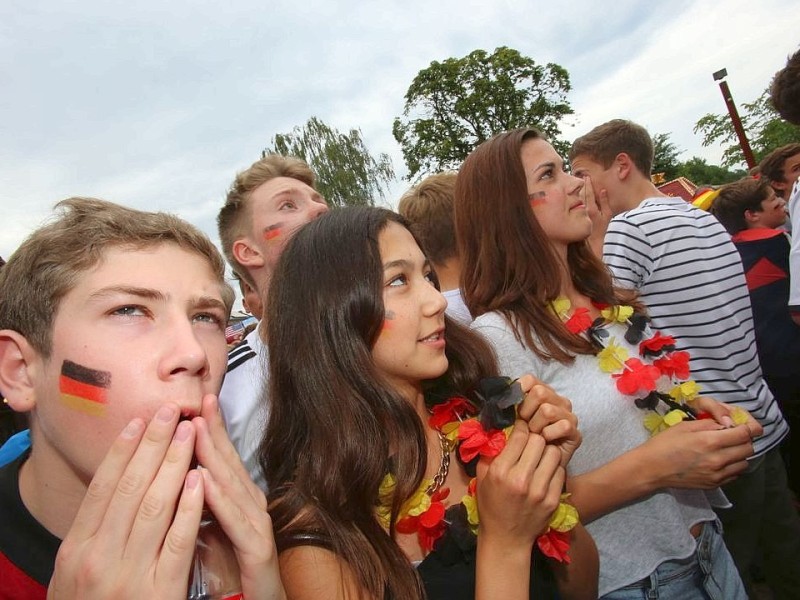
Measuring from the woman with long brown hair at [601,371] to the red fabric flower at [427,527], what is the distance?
1.75 ft

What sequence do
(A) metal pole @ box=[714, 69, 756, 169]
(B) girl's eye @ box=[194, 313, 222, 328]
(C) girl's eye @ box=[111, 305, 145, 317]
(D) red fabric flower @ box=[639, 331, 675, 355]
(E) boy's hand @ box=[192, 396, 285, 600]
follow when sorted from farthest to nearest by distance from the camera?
(A) metal pole @ box=[714, 69, 756, 169] → (D) red fabric flower @ box=[639, 331, 675, 355] → (B) girl's eye @ box=[194, 313, 222, 328] → (C) girl's eye @ box=[111, 305, 145, 317] → (E) boy's hand @ box=[192, 396, 285, 600]

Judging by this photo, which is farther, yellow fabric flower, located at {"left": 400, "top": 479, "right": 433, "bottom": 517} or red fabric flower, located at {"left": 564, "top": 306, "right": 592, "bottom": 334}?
red fabric flower, located at {"left": 564, "top": 306, "right": 592, "bottom": 334}

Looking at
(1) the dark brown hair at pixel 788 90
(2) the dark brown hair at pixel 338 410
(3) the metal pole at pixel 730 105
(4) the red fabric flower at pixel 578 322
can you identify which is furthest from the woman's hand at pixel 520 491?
(3) the metal pole at pixel 730 105

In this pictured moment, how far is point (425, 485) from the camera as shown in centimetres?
165

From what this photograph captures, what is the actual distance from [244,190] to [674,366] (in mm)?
2700

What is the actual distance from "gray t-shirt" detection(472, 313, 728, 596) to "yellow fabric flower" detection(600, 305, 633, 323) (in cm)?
34

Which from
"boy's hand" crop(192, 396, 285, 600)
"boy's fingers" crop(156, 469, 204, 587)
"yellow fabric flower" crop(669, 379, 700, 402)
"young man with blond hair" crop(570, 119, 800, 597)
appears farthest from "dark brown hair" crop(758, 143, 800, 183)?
"boy's fingers" crop(156, 469, 204, 587)

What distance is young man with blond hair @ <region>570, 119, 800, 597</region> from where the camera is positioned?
94.8 inches

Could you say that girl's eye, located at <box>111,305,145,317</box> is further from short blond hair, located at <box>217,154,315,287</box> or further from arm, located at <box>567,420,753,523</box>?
short blond hair, located at <box>217,154,315,287</box>

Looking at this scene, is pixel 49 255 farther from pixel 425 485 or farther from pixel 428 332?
pixel 425 485

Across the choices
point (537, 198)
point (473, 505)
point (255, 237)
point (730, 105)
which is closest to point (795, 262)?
point (537, 198)

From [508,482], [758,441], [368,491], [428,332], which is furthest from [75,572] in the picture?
[758,441]

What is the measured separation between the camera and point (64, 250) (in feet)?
3.77

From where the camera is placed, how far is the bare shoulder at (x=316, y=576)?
4.12 feet
